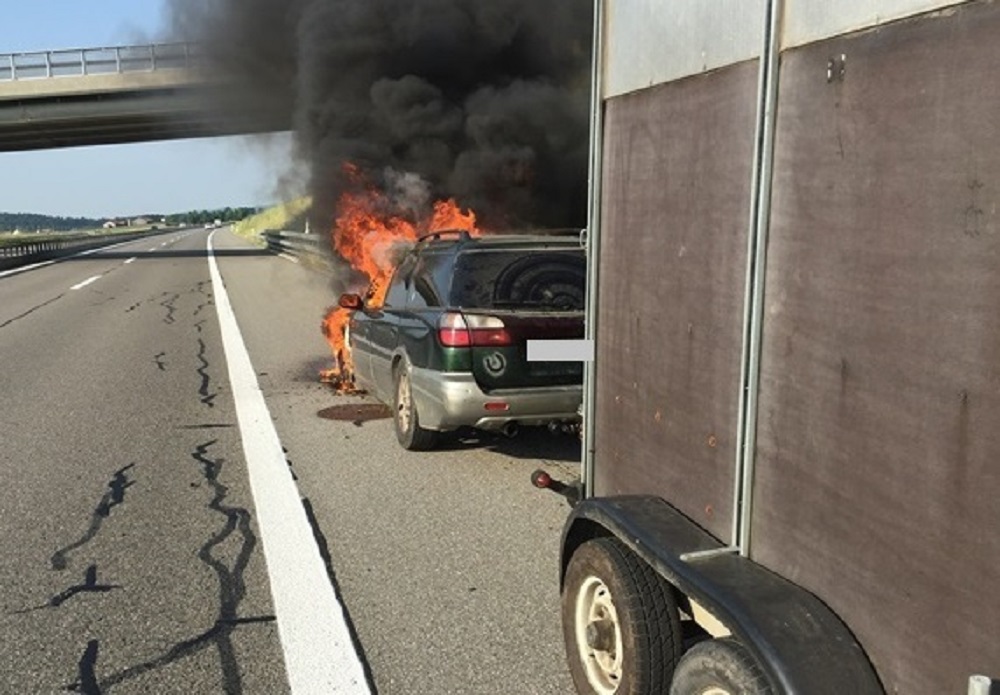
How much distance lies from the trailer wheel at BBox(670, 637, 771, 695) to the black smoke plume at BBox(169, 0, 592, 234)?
16038mm

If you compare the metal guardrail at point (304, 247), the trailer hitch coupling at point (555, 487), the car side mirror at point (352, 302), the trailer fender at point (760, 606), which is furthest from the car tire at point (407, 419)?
the metal guardrail at point (304, 247)

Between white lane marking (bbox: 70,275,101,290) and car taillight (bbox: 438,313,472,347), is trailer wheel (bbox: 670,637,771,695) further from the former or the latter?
white lane marking (bbox: 70,275,101,290)

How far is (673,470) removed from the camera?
9.00 ft

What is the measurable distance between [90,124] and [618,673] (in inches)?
1738

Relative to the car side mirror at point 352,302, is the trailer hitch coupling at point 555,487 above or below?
below

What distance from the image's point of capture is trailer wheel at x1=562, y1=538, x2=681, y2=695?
2619 millimetres

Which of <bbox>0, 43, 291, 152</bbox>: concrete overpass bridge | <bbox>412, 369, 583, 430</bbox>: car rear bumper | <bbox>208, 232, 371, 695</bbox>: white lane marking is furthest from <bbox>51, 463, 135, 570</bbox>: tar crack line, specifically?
<bbox>0, 43, 291, 152</bbox>: concrete overpass bridge

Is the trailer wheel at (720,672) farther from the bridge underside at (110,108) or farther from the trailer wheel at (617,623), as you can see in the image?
the bridge underside at (110,108)

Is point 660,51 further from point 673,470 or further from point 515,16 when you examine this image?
point 515,16

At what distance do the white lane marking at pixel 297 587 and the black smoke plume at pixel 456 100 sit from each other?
40.5ft

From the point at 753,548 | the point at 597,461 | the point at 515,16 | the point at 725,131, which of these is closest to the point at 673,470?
the point at 753,548

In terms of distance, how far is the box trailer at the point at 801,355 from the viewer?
165cm

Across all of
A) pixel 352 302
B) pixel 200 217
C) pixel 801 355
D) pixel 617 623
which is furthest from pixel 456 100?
pixel 200 217

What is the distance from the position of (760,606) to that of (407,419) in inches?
184
